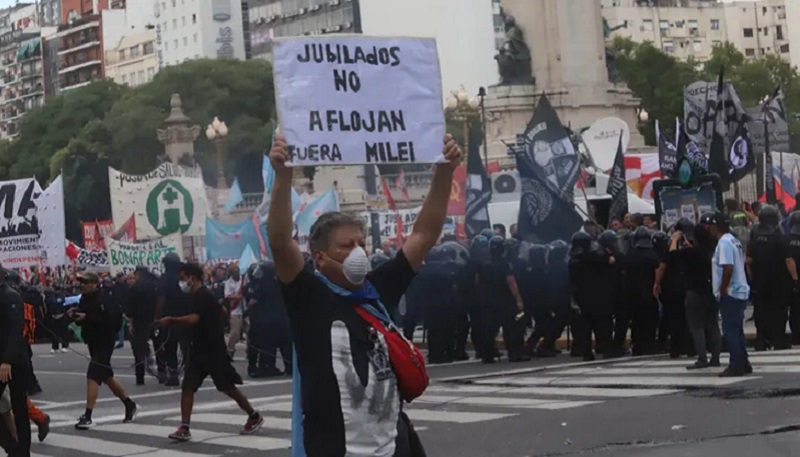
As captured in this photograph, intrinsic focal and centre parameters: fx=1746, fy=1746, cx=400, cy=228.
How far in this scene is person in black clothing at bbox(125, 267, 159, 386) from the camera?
2305 cm

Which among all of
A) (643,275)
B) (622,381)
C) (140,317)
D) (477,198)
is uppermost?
(477,198)

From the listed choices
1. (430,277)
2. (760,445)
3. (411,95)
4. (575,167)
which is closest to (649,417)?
(760,445)

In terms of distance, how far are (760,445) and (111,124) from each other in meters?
83.8

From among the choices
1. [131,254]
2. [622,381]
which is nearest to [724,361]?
[622,381]

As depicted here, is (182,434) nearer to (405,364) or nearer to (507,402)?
(507,402)

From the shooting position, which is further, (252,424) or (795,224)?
(795,224)

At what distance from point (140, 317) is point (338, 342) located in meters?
17.1

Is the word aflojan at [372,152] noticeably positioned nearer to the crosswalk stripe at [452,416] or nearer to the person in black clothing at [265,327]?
the crosswalk stripe at [452,416]

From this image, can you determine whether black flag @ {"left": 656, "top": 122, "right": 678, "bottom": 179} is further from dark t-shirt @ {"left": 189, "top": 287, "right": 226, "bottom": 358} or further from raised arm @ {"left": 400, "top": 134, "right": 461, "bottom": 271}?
raised arm @ {"left": 400, "top": 134, "right": 461, "bottom": 271}

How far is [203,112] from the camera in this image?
9438 centimetres

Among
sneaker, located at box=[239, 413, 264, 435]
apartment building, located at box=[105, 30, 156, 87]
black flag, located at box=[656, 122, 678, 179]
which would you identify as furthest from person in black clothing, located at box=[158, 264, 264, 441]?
apartment building, located at box=[105, 30, 156, 87]

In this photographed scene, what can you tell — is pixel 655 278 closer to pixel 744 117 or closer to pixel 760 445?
pixel 744 117

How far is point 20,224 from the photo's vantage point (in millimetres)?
31359

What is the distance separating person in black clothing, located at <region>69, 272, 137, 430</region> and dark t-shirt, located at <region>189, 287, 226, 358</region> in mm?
1723
